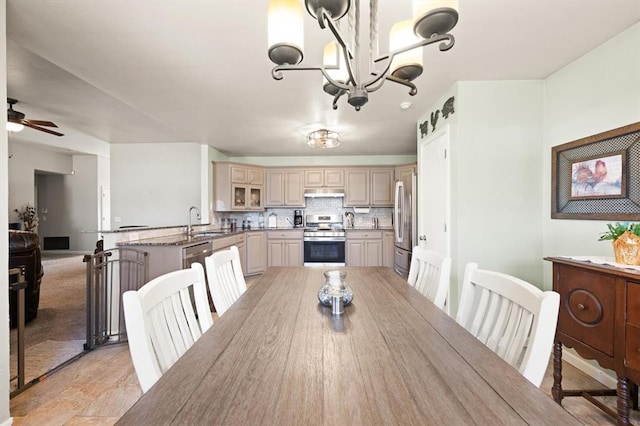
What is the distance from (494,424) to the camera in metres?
0.56

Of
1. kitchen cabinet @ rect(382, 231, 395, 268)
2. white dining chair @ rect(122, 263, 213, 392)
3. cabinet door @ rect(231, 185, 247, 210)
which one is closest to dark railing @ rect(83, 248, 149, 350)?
white dining chair @ rect(122, 263, 213, 392)

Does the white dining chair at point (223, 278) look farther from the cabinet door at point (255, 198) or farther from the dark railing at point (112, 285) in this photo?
the cabinet door at point (255, 198)

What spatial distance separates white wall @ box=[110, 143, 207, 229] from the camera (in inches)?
201

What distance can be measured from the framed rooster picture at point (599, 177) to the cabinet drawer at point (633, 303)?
2.87 ft

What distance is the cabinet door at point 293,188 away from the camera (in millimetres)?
5652

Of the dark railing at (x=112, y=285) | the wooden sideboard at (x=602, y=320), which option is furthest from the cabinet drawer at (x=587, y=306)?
the dark railing at (x=112, y=285)

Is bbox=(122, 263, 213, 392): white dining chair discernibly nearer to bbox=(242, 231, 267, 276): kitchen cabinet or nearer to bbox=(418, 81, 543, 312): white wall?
bbox=(418, 81, 543, 312): white wall

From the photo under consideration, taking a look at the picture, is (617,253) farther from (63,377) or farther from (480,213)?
(63,377)

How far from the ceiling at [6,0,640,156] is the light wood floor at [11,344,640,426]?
2.34 metres

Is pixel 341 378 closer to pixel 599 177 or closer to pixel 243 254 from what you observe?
pixel 599 177

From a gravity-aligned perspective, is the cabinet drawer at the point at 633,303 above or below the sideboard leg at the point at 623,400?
above

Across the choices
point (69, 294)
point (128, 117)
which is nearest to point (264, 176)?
point (128, 117)

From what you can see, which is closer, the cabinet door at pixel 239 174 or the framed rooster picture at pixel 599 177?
the framed rooster picture at pixel 599 177

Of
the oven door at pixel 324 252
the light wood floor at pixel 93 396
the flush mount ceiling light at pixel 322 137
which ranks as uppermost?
the flush mount ceiling light at pixel 322 137
